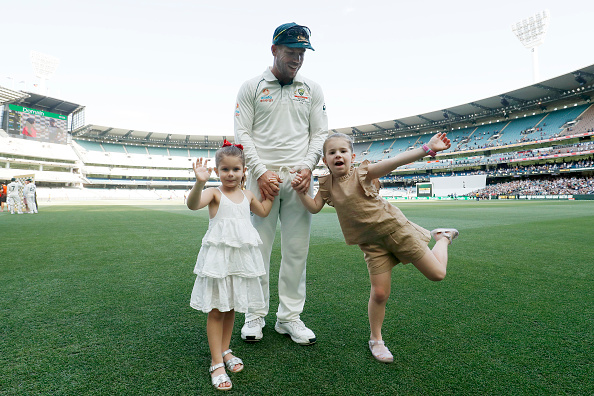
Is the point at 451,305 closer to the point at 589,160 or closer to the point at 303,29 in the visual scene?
the point at 303,29

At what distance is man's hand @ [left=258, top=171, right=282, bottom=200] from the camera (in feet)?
7.61

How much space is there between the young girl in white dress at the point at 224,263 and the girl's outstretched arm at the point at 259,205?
0.43 feet

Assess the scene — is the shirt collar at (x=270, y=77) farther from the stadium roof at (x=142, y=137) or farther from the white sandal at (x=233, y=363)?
the stadium roof at (x=142, y=137)

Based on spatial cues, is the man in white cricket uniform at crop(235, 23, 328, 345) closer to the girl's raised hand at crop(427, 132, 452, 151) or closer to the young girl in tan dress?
the young girl in tan dress

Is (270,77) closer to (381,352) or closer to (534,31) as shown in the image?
(381,352)

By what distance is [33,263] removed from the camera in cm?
452

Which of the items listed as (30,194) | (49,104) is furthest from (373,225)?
(49,104)

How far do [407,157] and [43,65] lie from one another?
65749 mm

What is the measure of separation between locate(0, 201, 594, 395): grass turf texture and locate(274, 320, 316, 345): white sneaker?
0.05 m

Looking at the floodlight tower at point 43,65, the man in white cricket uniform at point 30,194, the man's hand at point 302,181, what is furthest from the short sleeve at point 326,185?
the floodlight tower at point 43,65

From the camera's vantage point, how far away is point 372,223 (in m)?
2.14

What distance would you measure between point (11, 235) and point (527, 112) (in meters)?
54.8

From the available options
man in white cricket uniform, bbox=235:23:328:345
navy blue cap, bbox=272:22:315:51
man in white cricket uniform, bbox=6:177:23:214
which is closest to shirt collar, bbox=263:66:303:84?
man in white cricket uniform, bbox=235:23:328:345

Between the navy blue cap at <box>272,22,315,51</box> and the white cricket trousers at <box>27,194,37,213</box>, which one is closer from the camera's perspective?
the navy blue cap at <box>272,22,315,51</box>
